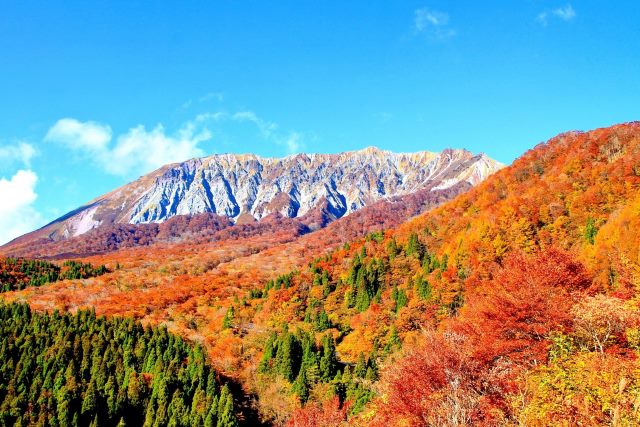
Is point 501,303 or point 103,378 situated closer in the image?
point 501,303

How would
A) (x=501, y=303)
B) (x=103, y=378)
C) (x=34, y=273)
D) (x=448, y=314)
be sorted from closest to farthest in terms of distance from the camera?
(x=501, y=303)
(x=103, y=378)
(x=448, y=314)
(x=34, y=273)

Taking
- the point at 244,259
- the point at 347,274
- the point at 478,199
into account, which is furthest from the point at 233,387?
the point at 244,259

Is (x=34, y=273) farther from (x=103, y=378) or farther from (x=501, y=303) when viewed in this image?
(x=501, y=303)

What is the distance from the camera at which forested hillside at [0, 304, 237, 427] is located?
52.7 meters

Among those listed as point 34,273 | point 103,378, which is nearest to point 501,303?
point 103,378

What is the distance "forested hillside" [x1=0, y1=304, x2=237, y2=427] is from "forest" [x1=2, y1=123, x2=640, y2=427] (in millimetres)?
651

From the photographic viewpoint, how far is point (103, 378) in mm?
60531

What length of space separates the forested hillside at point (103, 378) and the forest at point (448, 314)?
2.13ft

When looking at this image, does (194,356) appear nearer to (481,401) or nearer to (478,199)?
(481,401)

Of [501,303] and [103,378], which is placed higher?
[501,303]

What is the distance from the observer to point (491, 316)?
80.2 ft

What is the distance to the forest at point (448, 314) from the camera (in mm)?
18156

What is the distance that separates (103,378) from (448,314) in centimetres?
5128

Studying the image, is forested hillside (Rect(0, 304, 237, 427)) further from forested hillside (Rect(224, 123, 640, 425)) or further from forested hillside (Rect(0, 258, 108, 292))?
forested hillside (Rect(0, 258, 108, 292))
